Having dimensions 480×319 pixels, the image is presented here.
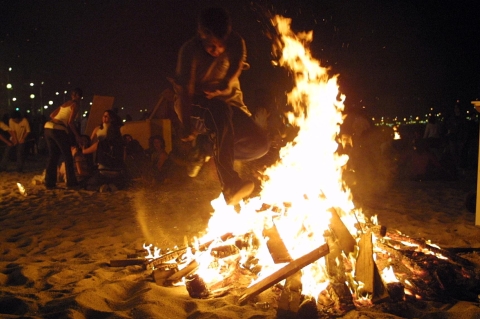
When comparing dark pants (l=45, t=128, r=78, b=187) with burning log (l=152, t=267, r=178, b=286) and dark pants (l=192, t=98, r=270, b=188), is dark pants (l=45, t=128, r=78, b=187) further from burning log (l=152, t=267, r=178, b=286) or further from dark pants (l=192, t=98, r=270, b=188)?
burning log (l=152, t=267, r=178, b=286)

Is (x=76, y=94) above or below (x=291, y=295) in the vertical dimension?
above

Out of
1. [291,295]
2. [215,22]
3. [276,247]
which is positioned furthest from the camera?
[215,22]

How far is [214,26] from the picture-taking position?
3.65 metres

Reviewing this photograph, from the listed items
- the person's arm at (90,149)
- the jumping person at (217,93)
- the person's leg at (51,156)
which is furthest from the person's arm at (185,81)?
the person's arm at (90,149)

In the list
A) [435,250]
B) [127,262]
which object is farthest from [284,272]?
[127,262]

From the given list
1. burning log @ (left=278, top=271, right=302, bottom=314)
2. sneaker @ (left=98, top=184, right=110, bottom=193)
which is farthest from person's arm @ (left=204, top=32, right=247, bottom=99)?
sneaker @ (left=98, top=184, right=110, bottom=193)

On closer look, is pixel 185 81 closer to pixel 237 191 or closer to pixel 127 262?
pixel 237 191

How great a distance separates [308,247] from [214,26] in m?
2.09

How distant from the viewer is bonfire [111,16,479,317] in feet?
10.6

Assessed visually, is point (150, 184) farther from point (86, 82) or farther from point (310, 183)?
point (86, 82)

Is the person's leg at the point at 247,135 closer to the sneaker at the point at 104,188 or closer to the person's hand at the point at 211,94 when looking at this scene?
the person's hand at the point at 211,94

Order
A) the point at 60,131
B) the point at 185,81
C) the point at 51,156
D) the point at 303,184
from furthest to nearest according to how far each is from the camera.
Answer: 1. the point at 51,156
2. the point at 60,131
3. the point at 303,184
4. the point at 185,81

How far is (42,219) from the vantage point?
6.45m

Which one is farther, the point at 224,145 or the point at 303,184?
the point at 303,184
